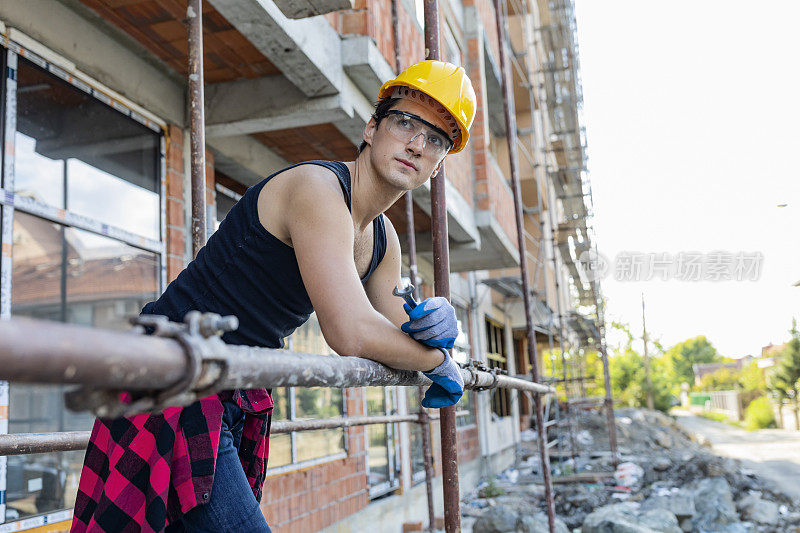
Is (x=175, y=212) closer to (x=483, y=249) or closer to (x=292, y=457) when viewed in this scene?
(x=292, y=457)

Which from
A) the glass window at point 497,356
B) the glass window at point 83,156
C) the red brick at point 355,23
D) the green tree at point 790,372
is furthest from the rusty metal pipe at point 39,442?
the green tree at point 790,372

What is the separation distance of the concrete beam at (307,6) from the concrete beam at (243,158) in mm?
1803

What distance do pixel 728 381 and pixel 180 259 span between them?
84.5m

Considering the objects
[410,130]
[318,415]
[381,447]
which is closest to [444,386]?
[410,130]

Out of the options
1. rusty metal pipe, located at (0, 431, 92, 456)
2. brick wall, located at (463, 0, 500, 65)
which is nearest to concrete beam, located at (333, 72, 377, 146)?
rusty metal pipe, located at (0, 431, 92, 456)

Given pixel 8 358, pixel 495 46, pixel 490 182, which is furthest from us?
pixel 495 46

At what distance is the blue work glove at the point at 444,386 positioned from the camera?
2.01m

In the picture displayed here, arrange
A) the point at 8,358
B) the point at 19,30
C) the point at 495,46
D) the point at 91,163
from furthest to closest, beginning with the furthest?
the point at 495,46, the point at 91,163, the point at 19,30, the point at 8,358

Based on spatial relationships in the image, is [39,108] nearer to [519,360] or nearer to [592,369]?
[519,360]

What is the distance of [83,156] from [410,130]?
269 centimetres

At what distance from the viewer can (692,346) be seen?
119m

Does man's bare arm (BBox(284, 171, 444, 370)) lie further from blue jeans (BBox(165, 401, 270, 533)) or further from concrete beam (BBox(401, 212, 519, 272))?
concrete beam (BBox(401, 212, 519, 272))

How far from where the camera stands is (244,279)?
6.40 feet

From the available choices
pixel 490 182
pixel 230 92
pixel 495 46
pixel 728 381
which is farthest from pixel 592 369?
pixel 728 381
